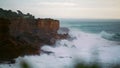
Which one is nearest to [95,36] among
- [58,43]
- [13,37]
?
[58,43]

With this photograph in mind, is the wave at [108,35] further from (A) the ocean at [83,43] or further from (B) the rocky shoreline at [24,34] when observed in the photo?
(B) the rocky shoreline at [24,34]

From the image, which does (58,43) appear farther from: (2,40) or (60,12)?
(2,40)

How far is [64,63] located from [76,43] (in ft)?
0.72

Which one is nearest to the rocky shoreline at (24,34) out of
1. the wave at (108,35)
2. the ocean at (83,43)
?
the ocean at (83,43)

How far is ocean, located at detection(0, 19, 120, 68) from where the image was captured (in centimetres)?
207

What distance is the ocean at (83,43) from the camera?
6.80 feet

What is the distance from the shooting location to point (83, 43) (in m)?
2.17

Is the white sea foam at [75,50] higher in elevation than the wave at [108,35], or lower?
lower

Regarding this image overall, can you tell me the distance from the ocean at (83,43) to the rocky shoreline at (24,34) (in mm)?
60

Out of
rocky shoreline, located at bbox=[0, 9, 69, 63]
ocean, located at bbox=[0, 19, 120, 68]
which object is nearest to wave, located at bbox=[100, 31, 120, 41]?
ocean, located at bbox=[0, 19, 120, 68]

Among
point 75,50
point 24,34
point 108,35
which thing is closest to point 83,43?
point 75,50

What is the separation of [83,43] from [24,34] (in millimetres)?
559

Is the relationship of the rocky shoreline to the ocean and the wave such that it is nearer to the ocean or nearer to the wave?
the ocean

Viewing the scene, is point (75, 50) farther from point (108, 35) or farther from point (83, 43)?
point (108, 35)
